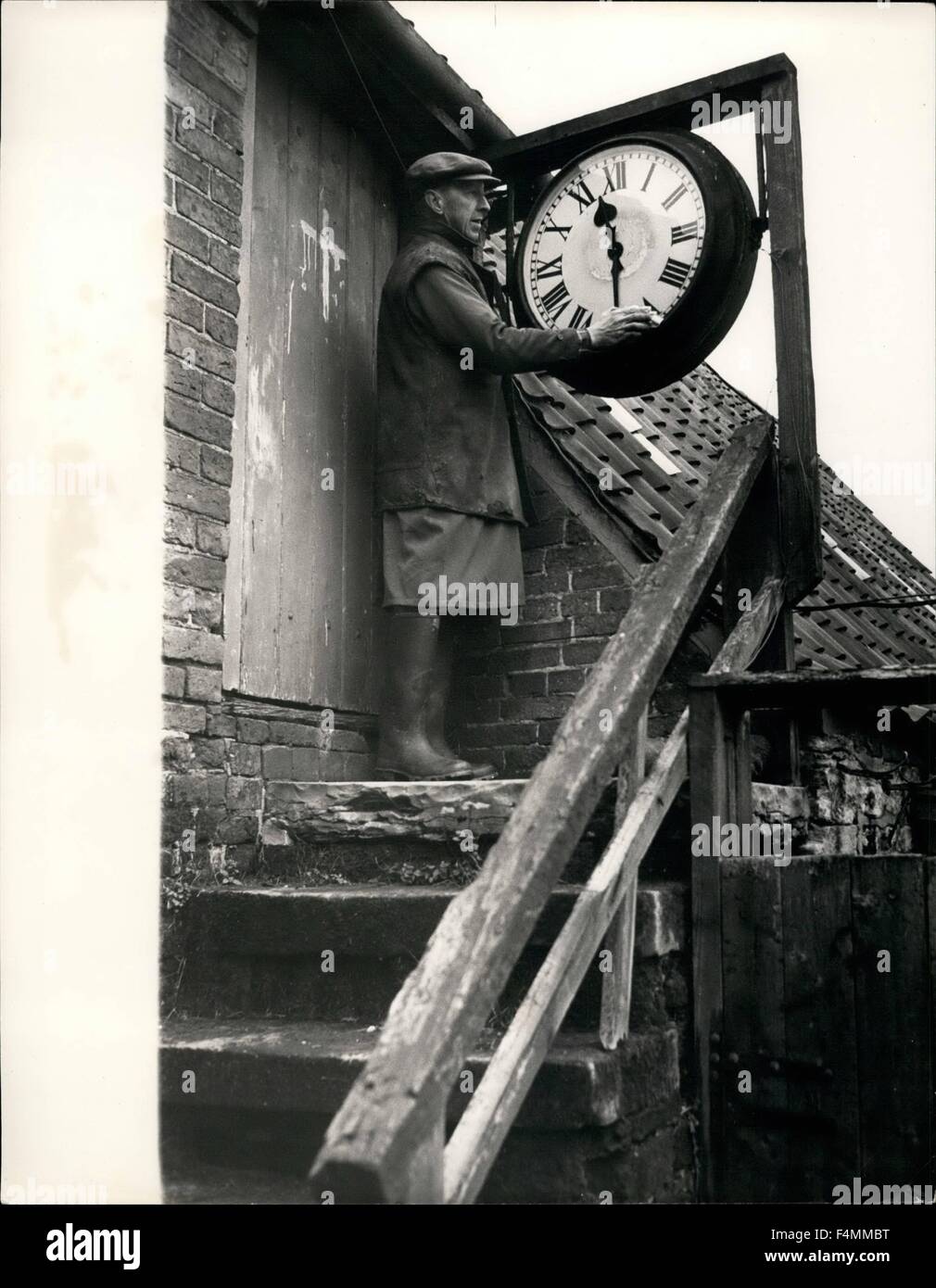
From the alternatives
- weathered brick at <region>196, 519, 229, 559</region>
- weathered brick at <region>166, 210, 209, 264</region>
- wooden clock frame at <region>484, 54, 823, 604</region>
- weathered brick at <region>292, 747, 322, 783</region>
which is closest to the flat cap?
wooden clock frame at <region>484, 54, 823, 604</region>

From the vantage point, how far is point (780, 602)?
12.4 feet

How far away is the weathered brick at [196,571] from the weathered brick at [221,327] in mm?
601

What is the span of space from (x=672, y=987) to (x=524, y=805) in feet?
3.60

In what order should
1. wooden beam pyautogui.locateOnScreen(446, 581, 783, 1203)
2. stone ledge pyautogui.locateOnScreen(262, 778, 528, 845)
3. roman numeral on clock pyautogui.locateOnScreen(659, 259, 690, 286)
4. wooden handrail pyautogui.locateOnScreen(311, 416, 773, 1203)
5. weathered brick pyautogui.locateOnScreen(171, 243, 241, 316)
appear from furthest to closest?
roman numeral on clock pyautogui.locateOnScreen(659, 259, 690, 286)
weathered brick pyautogui.locateOnScreen(171, 243, 241, 316)
stone ledge pyautogui.locateOnScreen(262, 778, 528, 845)
wooden beam pyautogui.locateOnScreen(446, 581, 783, 1203)
wooden handrail pyautogui.locateOnScreen(311, 416, 773, 1203)

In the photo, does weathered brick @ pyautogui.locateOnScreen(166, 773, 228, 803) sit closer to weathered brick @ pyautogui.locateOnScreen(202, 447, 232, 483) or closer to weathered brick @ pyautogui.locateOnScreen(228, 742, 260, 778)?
weathered brick @ pyautogui.locateOnScreen(228, 742, 260, 778)

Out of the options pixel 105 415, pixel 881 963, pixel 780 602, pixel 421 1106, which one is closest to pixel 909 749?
pixel 780 602

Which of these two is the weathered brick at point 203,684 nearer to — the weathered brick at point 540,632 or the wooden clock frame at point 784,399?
the weathered brick at point 540,632

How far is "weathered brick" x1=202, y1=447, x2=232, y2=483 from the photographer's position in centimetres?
351

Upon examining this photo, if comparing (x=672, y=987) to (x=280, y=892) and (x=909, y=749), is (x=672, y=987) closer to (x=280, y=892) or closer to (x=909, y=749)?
(x=280, y=892)

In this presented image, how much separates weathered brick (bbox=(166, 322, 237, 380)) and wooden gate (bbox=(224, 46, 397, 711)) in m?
0.12

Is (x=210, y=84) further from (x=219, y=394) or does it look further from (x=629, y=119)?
(x=629, y=119)

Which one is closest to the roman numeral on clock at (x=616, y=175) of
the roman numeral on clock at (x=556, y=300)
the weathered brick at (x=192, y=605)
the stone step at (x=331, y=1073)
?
the roman numeral on clock at (x=556, y=300)

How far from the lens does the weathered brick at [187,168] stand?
348 centimetres

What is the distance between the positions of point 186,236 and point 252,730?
1428 mm
